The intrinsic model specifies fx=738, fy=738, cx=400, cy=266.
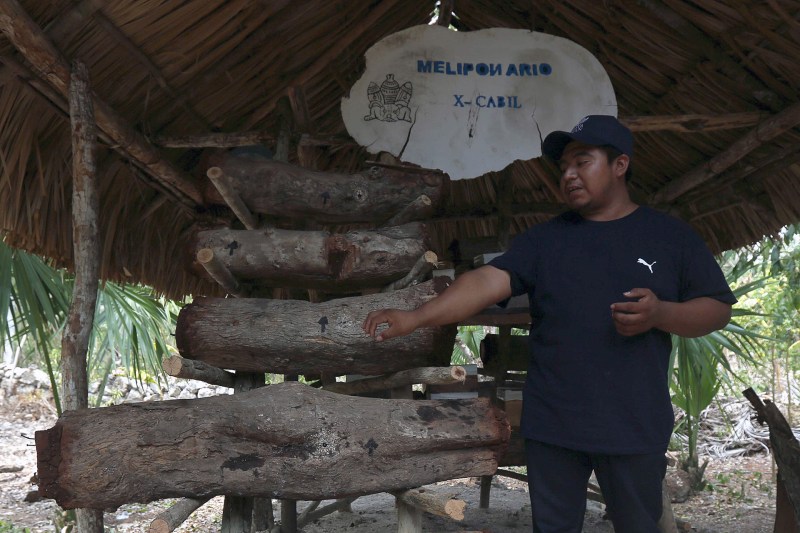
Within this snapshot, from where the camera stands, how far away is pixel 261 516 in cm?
416

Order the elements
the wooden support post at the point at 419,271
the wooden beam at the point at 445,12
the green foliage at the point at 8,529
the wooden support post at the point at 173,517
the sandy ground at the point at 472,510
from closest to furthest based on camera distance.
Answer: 1. the wooden support post at the point at 173,517
2. the wooden support post at the point at 419,271
3. the wooden beam at the point at 445,12
4. the sandy ground at the point at 472,510
5. the green foliage at the point at 8,529

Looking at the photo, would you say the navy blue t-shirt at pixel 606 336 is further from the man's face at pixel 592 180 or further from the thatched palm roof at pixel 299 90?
the thatched palm roof at pixel 299 90

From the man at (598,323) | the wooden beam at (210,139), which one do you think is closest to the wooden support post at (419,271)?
the man at (598,323)

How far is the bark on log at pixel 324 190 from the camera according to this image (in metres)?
3.30

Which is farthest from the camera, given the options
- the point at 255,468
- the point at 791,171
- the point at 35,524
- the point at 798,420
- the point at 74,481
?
the point at 798,420

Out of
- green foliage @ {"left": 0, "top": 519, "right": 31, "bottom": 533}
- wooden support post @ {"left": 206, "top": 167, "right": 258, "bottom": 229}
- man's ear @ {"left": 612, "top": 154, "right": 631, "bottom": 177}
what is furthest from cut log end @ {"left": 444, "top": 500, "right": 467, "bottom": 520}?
green foliage @ {"left": 0, "top": 519, "right": 31, "bottom": 533}

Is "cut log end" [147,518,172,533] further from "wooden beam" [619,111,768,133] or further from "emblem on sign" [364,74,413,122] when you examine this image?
"wooden beam" [619,111,768,133]

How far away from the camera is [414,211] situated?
339cm

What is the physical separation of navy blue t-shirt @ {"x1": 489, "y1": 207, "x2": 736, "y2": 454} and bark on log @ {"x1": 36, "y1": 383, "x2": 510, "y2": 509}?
14.8 inches

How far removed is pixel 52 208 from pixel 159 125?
2.37 feet

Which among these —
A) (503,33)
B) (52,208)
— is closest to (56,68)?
(52,208)

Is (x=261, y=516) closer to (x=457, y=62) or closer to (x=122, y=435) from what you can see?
(x=122, y=435)

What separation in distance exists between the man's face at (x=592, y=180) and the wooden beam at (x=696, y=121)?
1499 mm

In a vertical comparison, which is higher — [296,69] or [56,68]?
[296,69]
